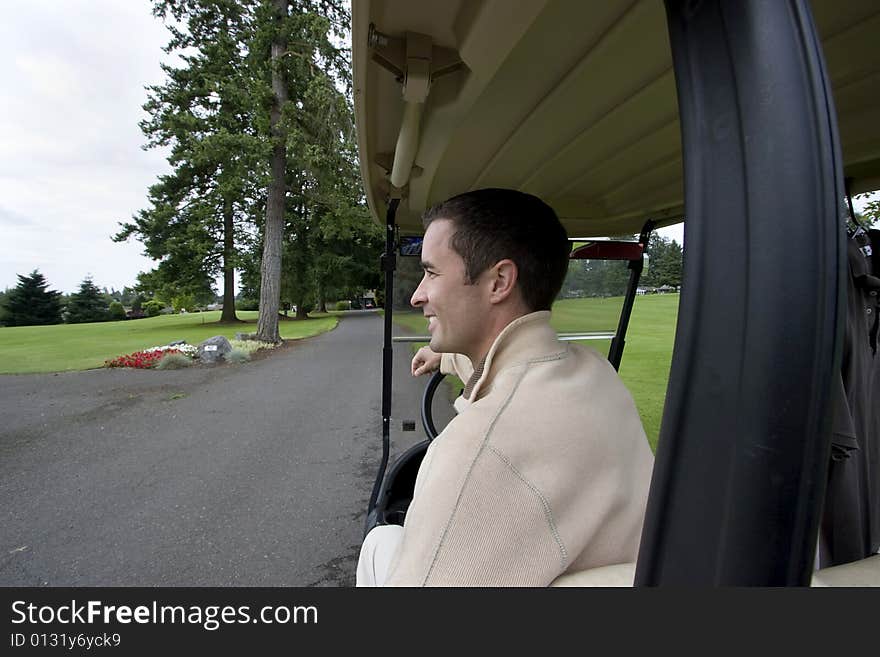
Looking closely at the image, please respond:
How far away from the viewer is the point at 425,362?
243 cm

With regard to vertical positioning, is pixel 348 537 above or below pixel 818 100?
below

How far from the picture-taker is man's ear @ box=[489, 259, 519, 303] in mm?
1141

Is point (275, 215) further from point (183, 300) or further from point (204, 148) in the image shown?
point (183, 300)

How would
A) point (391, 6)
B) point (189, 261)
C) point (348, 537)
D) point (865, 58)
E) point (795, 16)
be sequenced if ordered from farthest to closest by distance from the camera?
1. point (189, 261)
2. point (348, 537)
3. point (865, 58)
4. point (391, 6)
5. point (795, 16)

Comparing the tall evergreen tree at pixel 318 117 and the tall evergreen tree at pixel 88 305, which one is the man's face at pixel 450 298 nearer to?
the tall evergreen tree at pixel 318 117

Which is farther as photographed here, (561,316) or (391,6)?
(561,316)

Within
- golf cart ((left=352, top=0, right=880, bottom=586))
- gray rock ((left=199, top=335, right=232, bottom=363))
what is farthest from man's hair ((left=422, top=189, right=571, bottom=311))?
gray rock ((left=199, top=335, right=232, bottom=363))

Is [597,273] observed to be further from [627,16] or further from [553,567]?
[553,567]

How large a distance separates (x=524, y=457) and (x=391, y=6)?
993mm

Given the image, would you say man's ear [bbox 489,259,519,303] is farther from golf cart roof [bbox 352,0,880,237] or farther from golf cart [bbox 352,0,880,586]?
golf cart [bbox 352,0,880,586]

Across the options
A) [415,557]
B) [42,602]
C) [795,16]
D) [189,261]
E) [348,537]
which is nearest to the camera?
[795,16]

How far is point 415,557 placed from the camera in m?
0.73

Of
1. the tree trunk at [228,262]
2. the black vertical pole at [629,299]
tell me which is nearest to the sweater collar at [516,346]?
the black vertical pole at [629,299]

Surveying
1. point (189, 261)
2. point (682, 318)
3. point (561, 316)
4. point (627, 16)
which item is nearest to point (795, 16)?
point (682, 318)
